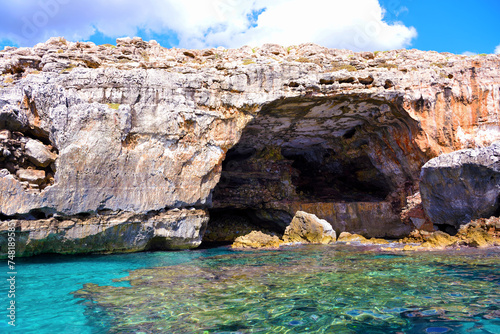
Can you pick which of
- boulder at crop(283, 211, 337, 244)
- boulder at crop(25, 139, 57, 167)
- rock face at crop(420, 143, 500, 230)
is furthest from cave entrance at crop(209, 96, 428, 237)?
boulder at crop(25, 139, 57, 167)

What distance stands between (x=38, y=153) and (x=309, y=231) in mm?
11753

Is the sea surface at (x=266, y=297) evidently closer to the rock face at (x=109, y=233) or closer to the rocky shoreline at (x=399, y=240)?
the rock face at (x=109, y=233)

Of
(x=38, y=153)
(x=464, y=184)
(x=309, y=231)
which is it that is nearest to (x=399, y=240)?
(x=464, y=184)

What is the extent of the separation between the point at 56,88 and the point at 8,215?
15.2 ft

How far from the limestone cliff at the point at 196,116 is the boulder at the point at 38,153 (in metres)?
0.05

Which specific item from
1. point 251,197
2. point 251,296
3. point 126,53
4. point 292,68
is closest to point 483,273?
point 251,296

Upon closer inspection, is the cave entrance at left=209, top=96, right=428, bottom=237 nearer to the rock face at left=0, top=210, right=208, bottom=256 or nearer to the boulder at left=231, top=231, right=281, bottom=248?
the boulder at left=231, top=231, right=281, bottom=248

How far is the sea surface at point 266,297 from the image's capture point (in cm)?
422

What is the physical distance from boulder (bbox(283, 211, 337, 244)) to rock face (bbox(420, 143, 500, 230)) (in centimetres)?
461

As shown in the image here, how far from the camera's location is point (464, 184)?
11695 millimetres

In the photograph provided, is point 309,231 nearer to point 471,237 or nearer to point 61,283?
point 471,237

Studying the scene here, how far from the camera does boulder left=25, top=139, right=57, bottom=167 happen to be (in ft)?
35.8

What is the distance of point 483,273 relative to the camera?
6.77 metres

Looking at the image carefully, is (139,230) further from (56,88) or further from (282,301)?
(282,301)
